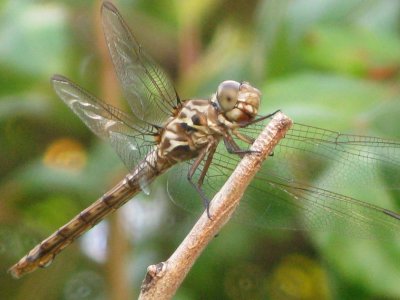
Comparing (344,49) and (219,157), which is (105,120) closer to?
(219,157)

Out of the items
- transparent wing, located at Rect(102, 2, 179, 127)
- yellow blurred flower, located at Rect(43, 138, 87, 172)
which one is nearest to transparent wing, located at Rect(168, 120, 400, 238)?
transparent wing, located at Rect(102, 2, 179, 127)

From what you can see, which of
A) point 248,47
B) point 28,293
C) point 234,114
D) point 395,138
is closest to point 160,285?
point 234,114

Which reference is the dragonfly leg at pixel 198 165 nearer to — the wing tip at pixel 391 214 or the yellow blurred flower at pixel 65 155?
the wing tip at pixel 391 214

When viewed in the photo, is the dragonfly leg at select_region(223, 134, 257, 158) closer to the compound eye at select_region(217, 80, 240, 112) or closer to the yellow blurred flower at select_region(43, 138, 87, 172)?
the compound eye at select_region(217, 80, 240, 112)

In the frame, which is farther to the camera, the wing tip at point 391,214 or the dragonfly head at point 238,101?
the dragonfly head at point 238,101

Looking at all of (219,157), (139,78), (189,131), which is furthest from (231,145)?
(139,78)

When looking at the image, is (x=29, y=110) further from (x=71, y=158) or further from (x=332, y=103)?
(x=332, y=103)

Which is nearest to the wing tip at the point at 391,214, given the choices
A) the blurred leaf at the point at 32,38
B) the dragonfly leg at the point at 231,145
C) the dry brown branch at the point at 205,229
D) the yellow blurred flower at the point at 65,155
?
the dragonfly leg at the point at 231,145
